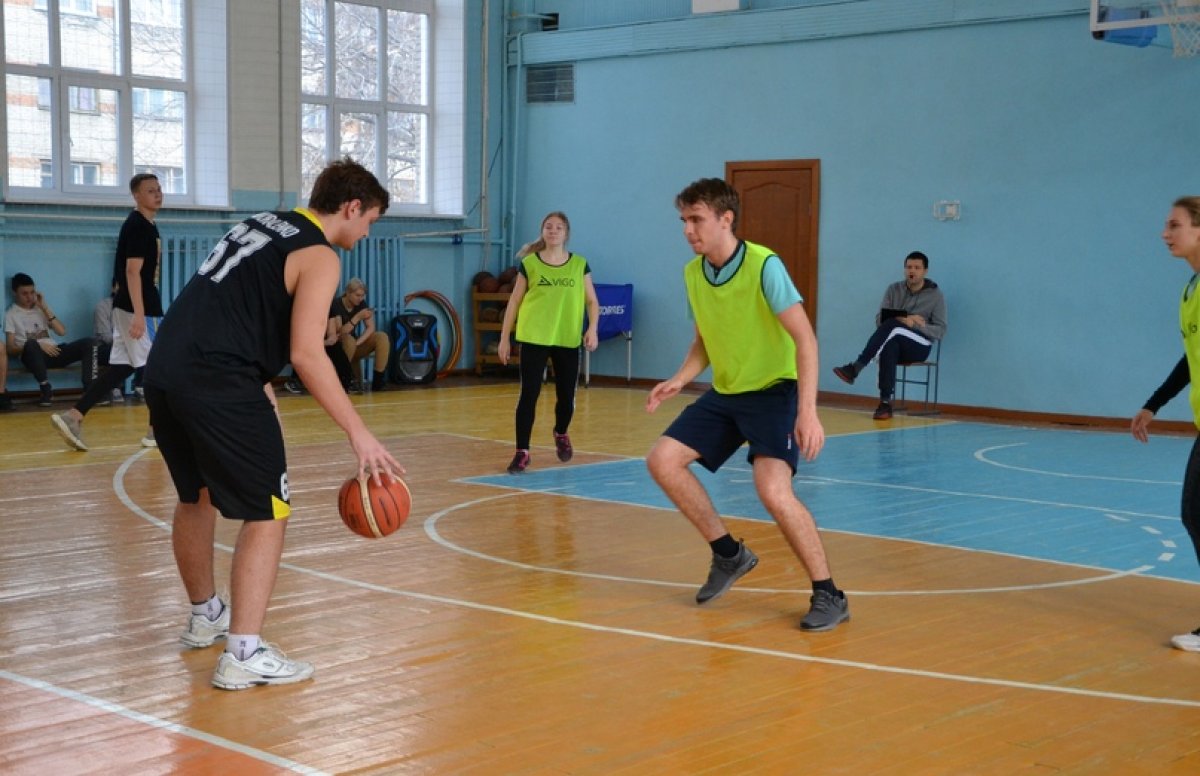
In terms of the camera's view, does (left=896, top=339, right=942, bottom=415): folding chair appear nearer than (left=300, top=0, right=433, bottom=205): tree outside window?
Yes

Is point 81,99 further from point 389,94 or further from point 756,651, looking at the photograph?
point 756,651

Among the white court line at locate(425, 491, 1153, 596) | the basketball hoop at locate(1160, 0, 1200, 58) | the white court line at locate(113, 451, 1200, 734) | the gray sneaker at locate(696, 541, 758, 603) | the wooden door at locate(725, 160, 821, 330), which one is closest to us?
the white court line at locate(113, 451, 1200, 734)

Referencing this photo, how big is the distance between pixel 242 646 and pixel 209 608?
592 millimetres

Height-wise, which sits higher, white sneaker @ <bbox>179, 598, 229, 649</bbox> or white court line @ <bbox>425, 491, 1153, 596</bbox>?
white sneaker @ <bbox>179, 598, 229, 649</bbox>

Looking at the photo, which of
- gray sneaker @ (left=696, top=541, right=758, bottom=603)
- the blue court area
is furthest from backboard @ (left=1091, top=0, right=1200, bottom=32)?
gray sneaker @ (left=696, top=541, right=758, bottom=603)

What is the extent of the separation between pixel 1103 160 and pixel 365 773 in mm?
11366

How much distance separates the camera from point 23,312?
13633 millimetres

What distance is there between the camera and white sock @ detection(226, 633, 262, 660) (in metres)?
4.57

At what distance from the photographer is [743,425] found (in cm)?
571

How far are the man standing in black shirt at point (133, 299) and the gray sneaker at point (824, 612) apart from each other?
6.07 m

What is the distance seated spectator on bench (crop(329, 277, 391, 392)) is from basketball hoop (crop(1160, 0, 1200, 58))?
8.34 metres

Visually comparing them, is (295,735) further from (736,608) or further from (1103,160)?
(1103,160)

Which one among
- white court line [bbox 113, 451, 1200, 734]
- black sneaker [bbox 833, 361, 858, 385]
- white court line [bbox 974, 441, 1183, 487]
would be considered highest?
black sneaker [bbox 833, 361, 858, 385]

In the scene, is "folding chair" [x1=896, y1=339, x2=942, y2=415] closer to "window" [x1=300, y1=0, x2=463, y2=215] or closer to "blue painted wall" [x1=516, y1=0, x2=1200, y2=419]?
"blue painted wall" [x1=516, y1=0, x2=1200, y2=419]
